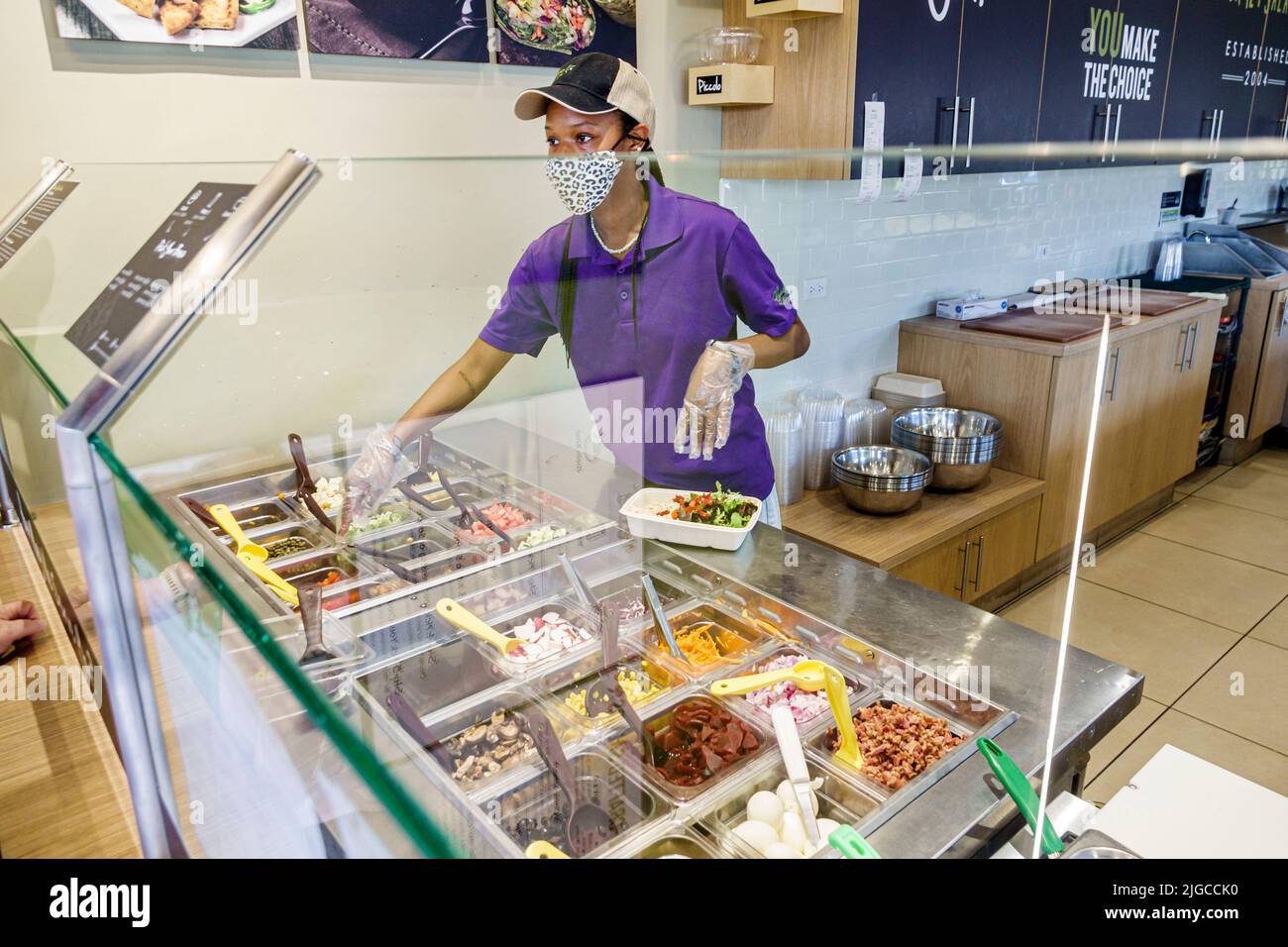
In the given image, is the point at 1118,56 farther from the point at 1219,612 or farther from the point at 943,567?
the point at 1219,612

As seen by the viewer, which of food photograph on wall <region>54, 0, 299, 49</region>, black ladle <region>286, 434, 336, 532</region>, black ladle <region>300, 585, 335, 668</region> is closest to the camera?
black ladle <region>300, 585, 335, 668</region>

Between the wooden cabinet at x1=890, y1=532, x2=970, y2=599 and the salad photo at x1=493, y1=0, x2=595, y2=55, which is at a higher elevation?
the salad photo at x1=493, y1=0, x2=595, y2=55

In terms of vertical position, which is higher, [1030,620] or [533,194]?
[533,194]

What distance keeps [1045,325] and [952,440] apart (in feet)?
1.58

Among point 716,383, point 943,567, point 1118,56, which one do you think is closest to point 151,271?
point 716,383

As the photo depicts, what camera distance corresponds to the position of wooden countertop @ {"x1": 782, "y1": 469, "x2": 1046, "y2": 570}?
1.65 m

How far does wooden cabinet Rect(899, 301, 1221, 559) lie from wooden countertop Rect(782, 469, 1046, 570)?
1.85 ft

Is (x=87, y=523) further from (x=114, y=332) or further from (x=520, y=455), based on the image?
(x=520, y=455)

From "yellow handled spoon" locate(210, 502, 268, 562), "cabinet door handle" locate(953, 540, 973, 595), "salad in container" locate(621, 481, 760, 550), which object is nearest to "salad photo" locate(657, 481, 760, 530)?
"salad in container" locate(621, 481, 760, 550)

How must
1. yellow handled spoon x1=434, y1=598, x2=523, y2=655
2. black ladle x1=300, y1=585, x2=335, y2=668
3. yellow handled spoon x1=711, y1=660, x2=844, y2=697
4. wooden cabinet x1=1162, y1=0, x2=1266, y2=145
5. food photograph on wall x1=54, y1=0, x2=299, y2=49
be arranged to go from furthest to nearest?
wooden cabinet x1=1162, y1=0, x2=1266, y2=145 → food photograph on wall x1=54, y1=0, x2=299, y2=49 → yellow handled spoon x1=434, y1=598, x2=523, y2=655 → yellow handled spoon x1=711, y1=660, x2=844, y2=697 → black ladle x1=300, y1=585, x2=335, y2=668

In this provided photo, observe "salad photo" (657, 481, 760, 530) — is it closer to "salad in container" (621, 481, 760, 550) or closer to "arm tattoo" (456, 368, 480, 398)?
"salad in container" (621, 481, 760, 550)

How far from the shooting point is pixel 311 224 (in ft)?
4.49
